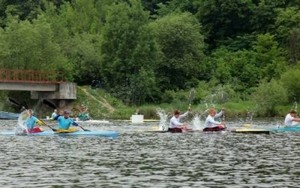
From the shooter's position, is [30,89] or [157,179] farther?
[30,89]

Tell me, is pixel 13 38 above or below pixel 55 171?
above

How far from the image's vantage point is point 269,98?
266 ft

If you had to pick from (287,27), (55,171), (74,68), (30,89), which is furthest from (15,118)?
(55,171)

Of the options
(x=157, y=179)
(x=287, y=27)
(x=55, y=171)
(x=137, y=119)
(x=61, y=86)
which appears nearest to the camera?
(x=157, y=179)

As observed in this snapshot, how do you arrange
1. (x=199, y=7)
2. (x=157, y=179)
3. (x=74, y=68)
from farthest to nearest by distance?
(x=199, y=7) < (x=74, y=68) < (x=157, y=179)

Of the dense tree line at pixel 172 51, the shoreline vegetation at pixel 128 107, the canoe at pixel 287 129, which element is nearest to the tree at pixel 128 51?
the dense tree line at pixel 172 51

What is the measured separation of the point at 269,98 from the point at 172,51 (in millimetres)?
21649

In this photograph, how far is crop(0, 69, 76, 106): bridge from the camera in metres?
85.8

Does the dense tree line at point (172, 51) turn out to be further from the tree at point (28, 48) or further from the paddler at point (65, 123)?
the paddler at point (65, 123)

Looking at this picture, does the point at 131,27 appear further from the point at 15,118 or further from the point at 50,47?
the point at 15,118

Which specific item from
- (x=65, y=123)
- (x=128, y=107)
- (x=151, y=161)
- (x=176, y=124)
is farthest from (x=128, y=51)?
(x=151, y=161)

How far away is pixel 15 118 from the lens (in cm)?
8081

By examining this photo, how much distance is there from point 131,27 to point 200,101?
40.7 ft

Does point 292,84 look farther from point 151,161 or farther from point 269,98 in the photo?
point 151,161
